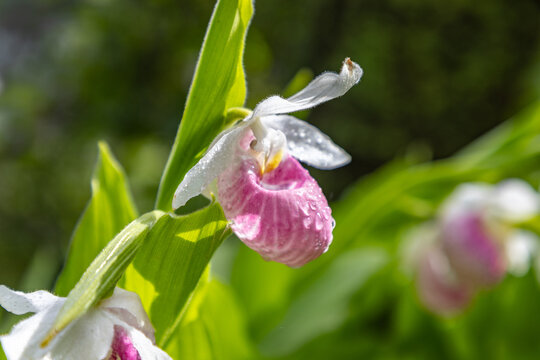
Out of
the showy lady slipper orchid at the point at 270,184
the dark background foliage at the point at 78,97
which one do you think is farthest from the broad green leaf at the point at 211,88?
the dark background foliage at the point at 78,97

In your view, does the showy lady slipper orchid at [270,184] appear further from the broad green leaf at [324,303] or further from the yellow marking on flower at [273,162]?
the broad green leaf at [324,303]

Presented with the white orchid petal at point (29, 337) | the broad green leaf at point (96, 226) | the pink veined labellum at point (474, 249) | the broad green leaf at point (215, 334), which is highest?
the white orchid petal at point (29, 337)

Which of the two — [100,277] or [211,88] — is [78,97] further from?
[100,277]

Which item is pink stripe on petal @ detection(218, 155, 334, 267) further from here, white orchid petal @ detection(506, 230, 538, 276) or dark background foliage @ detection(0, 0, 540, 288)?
dark background foliage @ detection(0, 0, 540, 288)

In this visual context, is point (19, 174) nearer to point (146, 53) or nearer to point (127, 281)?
point (146, 53)

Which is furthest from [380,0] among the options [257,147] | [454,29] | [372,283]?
[257,147]
